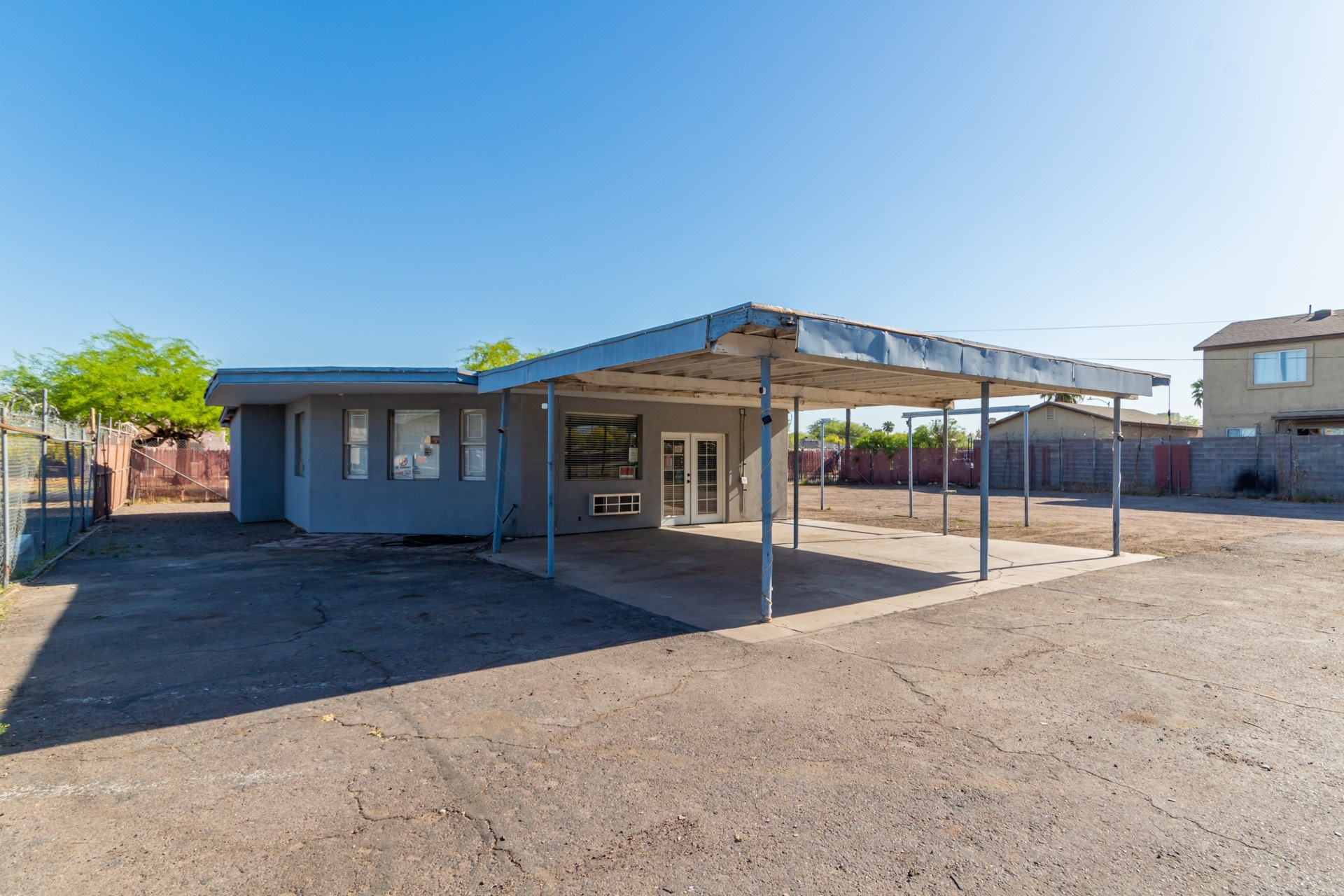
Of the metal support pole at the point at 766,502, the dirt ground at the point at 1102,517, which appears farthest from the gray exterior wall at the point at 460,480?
the metal support pole at the point at 766,502

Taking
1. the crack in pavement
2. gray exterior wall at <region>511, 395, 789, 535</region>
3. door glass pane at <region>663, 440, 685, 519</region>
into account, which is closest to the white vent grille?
gray exterior wall at <region>511, 395, 789, 535</region>

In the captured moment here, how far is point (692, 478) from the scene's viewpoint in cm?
1538

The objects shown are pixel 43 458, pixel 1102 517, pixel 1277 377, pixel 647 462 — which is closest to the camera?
pixel 43 458

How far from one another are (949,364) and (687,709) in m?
5.04

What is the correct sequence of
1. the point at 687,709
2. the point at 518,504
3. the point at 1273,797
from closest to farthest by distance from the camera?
the point at 1273,797, the point at 687,709, the point at 518,504

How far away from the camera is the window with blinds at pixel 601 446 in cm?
1355

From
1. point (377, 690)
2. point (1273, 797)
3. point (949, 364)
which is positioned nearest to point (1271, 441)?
point (949, 364)

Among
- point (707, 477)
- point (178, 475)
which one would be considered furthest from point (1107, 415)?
point (178, 475)

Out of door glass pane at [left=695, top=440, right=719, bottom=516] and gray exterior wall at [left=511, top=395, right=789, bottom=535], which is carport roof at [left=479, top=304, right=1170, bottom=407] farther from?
door glass pane at [left=695, top=440, right=719, bottom=516]

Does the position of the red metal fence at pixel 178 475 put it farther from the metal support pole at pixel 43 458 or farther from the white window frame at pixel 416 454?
the metal support pole at pixel 43 458

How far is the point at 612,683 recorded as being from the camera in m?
5.00

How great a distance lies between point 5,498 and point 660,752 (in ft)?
26.0

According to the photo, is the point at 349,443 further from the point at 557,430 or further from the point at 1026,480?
the point at 1026,480

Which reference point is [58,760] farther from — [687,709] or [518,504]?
[518,504]
